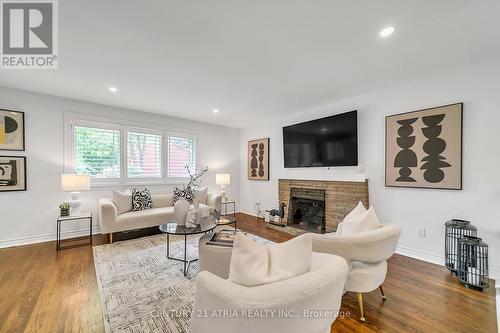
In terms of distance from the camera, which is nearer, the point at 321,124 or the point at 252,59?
the point at 252,59

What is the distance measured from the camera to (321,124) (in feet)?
14.0

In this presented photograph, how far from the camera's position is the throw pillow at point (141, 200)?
13.9 ft

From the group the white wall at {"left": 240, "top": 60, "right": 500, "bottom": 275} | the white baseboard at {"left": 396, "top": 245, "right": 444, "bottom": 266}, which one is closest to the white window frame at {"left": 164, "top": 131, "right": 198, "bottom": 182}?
the white wall at {"left": 240, "top": 60, "right": 500, "bottom": 275}

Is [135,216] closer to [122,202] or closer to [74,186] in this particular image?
[122,202]

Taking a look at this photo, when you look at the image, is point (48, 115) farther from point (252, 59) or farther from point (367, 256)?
point (367, 256)

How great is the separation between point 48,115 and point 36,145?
0.57m

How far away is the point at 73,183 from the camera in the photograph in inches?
140

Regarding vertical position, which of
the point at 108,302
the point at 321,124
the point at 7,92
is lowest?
the point at 108,302

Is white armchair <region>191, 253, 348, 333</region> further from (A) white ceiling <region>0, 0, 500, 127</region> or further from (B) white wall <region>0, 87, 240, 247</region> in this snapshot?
(B) white wall <region>0, 87, 240, 247</region>

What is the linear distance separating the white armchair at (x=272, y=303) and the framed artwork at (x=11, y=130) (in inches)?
173

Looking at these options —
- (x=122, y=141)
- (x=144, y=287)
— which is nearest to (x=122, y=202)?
(x=122, y=141)

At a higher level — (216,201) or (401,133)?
(401,133)

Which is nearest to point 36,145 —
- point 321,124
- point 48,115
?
point 48,115

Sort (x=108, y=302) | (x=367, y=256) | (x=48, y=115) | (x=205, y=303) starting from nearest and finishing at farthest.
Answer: (x=205, y=303) < (x=367, y=256) < (x=108, y=302) < (x=48, y=115)
